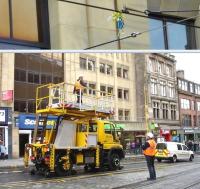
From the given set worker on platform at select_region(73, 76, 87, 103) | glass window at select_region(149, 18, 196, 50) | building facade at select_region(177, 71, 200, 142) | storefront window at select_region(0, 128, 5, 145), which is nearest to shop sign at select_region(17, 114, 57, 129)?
storefront window at select_region(0, 128, 5, 145)

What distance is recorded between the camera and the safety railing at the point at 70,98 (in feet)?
9.19

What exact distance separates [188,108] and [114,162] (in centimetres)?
68

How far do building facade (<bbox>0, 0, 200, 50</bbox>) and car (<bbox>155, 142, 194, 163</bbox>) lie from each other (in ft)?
2.66

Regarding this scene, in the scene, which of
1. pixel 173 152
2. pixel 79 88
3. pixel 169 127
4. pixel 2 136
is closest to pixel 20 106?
pixel 2 136

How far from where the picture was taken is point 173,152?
3.11 m

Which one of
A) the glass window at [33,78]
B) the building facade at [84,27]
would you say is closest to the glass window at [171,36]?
the building facade at [84,27]

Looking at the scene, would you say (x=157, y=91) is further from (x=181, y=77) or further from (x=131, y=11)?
(x=131, y=11)

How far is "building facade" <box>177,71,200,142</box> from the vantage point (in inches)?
123

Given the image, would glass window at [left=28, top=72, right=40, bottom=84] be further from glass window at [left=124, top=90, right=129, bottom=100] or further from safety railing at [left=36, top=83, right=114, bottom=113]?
glass window at [left=124, top=90, right=129, bottom=100]

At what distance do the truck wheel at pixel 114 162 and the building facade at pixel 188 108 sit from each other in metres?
0.52

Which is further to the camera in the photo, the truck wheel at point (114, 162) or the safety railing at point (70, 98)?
the truck wheel at point (114, 162)

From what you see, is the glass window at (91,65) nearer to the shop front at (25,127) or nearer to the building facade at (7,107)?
the shop front at (25,127)

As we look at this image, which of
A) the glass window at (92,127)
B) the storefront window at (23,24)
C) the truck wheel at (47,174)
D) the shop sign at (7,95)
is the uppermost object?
the storefront window at (23,24)

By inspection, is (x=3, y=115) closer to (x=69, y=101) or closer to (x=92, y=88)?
(x=69, y=101)
